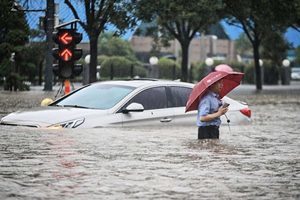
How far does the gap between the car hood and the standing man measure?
2.52m

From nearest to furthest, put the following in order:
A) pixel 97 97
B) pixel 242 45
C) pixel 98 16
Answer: pixel 97 97, pixel 98 16, pixel 242 45

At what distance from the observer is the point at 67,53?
18.5 meters

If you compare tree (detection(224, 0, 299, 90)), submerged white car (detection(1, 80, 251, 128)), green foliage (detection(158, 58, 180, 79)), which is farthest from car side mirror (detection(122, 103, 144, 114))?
green foliage (detection(158, 58, 180, 79))

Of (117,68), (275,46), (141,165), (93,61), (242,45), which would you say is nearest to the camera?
(141,165)

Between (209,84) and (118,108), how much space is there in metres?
2.68

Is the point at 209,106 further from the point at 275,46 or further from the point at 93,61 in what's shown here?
the point at 275,46

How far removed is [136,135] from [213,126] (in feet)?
4.70

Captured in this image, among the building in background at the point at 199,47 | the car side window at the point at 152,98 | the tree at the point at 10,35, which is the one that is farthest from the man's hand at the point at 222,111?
the building in background at the point at 199,47

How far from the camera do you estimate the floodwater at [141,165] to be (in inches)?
251

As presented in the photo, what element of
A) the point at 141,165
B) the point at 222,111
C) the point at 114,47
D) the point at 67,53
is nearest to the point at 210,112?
the point at 222,111

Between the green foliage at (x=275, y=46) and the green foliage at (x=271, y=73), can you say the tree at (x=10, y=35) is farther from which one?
the green foliage at (x=271, y=73)

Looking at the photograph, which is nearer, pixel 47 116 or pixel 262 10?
pixel 47 116

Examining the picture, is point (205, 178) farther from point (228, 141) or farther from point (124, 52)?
point (124, 52)

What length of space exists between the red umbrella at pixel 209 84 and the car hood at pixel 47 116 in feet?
7.55
